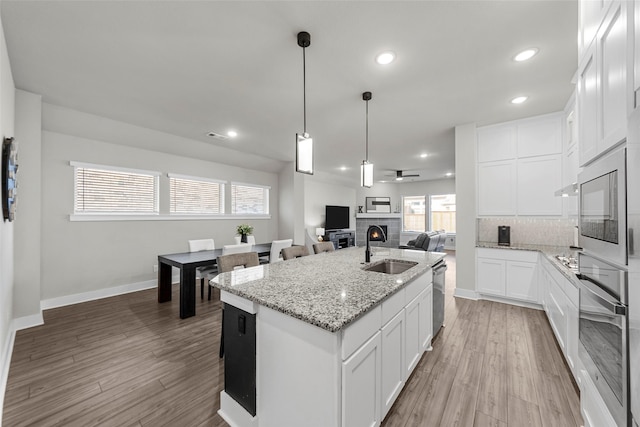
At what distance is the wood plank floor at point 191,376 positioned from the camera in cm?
170

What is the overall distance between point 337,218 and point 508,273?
5.53 m

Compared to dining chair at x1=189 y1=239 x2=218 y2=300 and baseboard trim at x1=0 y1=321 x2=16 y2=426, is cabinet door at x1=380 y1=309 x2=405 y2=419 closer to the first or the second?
baseboard trim at x1=0 y1=321 x2=16 y2=426

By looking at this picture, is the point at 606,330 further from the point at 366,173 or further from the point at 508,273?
the point at 508,273

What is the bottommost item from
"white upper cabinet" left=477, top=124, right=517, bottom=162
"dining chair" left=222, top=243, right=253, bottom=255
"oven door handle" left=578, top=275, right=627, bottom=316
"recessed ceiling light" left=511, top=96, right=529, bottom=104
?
"dining chair" left=222, top=243, right=253, bottom=255

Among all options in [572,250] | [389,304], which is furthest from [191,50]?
[572,250]

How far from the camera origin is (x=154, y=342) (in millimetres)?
2648

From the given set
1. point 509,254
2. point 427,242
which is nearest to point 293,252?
point 509,254

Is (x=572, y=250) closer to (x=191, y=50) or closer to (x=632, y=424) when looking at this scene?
(x=632, y=424)

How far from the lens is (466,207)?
13.0 ft

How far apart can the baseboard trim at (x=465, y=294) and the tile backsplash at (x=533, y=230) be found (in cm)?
86

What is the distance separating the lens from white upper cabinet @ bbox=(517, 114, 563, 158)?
3.51 meters

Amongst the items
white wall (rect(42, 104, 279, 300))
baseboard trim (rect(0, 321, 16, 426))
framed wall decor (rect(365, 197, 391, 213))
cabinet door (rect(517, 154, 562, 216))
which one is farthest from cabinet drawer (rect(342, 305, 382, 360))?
framed wall decor (rect(365, 197, 391, 213))

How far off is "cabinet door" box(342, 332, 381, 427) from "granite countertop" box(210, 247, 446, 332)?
0.72 ft

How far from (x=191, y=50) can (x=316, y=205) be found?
612cm
